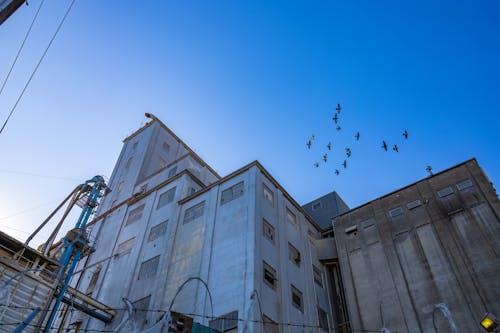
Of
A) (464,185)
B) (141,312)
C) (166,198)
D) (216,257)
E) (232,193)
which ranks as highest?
(166,198)

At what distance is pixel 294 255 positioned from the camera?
30.6 meters

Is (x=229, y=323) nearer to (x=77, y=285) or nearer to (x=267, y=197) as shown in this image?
(x=267, y=197)

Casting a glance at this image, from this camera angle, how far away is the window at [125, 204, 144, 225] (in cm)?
3894

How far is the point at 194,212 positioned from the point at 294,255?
9359mm

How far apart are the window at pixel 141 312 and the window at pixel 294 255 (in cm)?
1152

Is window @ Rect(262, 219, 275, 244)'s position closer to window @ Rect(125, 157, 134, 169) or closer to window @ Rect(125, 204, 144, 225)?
window @ Rect(125, 204, 144, 225)

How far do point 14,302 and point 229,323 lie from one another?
530 inches

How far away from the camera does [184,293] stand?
26406 mm

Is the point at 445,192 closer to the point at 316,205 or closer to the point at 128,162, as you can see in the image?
the point at 316,205

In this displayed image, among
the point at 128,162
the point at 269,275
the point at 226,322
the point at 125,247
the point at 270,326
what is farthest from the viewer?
the point at 128,162

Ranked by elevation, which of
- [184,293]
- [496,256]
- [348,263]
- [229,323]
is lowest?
[229,323]

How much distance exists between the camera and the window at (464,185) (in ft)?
94.7

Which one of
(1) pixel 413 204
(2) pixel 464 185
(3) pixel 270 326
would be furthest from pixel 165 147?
(2) pixel 464 185

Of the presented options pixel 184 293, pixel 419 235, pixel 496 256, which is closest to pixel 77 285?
pixel 184 293
